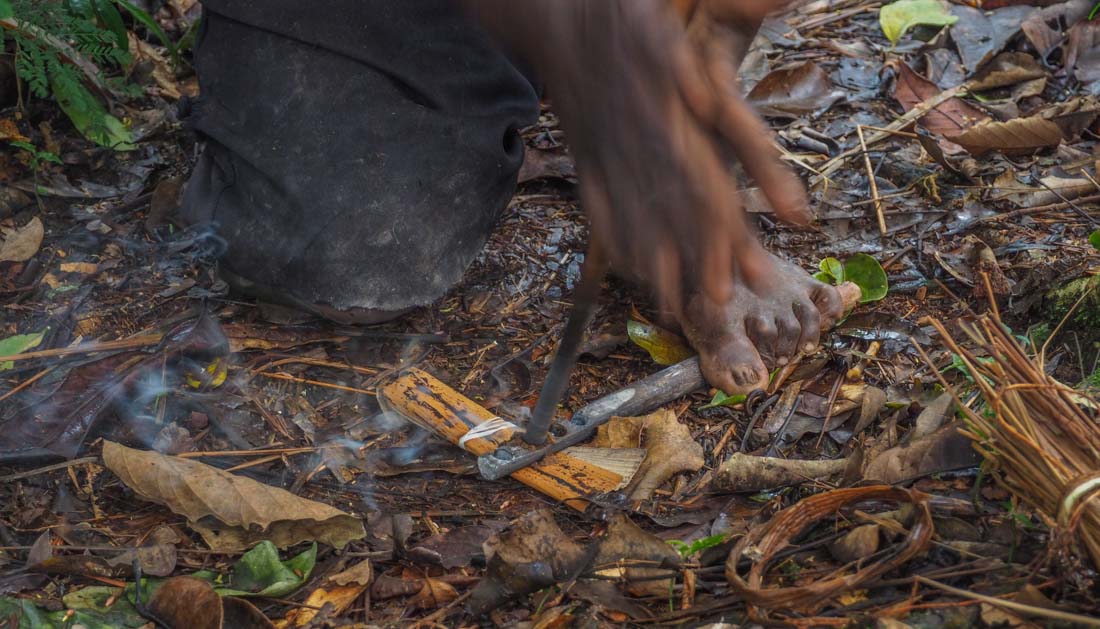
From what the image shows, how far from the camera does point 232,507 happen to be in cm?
189

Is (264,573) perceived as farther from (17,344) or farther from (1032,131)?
(1032,131)

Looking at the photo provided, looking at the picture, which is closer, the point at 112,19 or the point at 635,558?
the point at 635,558

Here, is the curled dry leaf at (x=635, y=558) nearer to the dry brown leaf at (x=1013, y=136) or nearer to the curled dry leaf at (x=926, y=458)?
the curled dry leaf at (x=926, y=458)

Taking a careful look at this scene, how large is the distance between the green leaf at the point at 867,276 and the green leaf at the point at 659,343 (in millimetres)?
457

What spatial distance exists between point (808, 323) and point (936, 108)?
46.0 inches

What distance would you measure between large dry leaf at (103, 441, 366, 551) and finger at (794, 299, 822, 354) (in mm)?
1103

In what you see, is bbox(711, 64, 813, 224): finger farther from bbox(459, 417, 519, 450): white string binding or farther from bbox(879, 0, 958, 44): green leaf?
bbox(879, 0, 958, 44): green leaf

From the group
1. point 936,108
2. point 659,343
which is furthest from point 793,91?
point 659,343

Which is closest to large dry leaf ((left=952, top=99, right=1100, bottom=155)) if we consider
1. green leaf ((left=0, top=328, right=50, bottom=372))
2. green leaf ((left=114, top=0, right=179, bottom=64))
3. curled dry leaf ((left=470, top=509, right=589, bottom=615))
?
curled dry leaf ((left=470, top=509, right=589, bottom=615))

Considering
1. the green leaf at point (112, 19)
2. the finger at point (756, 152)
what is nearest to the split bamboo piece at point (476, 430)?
the finger at point (756, 152)

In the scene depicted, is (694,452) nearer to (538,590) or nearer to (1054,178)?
(538,590)

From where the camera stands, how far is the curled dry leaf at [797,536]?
1.43 meters

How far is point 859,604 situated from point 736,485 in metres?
0.49

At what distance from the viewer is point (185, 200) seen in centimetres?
266
